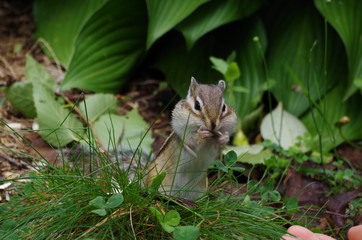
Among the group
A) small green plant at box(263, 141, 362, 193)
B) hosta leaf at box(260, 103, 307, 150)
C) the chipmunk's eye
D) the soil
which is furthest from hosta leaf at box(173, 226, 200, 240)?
hosta leaf at box(260, 103, 307, 150)

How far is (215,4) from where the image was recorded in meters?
3.52

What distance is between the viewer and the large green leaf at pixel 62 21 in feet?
13.1

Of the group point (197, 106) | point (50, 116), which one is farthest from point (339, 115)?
point (50, 116)

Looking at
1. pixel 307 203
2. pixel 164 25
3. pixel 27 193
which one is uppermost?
pixel 164 25

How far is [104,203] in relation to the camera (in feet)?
6.26

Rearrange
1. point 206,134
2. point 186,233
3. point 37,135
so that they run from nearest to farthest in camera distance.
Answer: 1. point 186,233
2. point 206,134
3. point 37,135

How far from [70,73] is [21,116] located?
17.5 inches

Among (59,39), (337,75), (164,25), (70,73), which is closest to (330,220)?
(337,75)

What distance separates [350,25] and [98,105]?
170 cm

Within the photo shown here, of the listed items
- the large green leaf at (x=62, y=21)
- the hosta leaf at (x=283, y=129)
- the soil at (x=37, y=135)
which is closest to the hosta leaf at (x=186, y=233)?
the soil at (x=37, y=135)

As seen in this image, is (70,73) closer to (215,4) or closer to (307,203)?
(215,4)

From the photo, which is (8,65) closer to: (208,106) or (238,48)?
(238,48)

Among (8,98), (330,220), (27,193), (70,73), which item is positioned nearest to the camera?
(27,193)

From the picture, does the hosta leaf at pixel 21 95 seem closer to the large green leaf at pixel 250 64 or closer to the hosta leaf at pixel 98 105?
the hosta leaf at pixel 98 105
